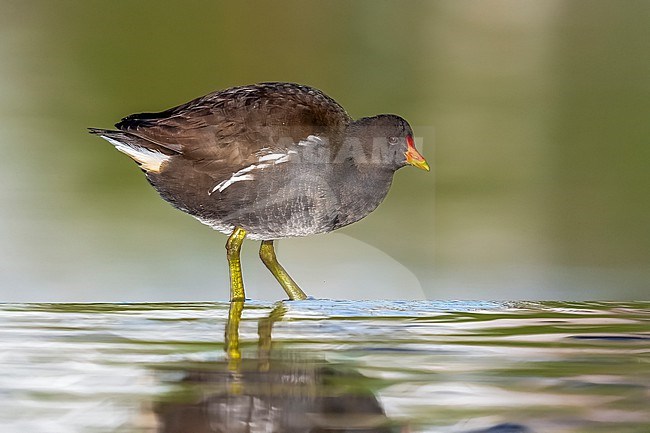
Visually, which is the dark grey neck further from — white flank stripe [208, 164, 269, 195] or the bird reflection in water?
the bird reflection in water

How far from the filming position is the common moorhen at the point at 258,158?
3.14 meters

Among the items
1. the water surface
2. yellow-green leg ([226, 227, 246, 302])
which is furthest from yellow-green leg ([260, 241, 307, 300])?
the water surface

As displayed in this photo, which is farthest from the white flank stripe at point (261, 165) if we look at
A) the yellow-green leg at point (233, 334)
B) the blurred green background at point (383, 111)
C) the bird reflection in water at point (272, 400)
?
the bird reflection in water at point (272, 400)

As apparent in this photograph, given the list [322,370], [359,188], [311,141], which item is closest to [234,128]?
[311,141]

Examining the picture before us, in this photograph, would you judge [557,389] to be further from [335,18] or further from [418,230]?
[335,18]

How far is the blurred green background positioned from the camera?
164 inches

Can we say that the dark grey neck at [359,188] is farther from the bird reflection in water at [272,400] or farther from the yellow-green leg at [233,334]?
the bird reflection in water at [272,400]

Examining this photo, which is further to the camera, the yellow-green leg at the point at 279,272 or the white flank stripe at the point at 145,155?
the yellow-green leg at the point at 279,272

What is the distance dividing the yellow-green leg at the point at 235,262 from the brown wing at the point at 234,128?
29cm

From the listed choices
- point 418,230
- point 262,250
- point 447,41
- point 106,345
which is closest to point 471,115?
→ point 447,41

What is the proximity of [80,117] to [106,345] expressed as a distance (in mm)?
2544

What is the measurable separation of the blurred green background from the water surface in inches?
55.6

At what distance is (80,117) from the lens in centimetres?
437

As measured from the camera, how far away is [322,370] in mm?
1692
